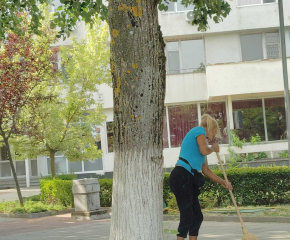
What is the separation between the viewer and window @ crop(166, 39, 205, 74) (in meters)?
26.5

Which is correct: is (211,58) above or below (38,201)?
above

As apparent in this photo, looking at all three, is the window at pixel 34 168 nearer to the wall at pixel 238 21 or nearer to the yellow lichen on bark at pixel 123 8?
the wall at pixel 238 21

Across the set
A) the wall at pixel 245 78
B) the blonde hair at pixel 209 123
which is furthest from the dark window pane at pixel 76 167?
the blonde hair at pixel 209 123

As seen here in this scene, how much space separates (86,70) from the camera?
18250 millimetres

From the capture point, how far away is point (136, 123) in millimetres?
5379

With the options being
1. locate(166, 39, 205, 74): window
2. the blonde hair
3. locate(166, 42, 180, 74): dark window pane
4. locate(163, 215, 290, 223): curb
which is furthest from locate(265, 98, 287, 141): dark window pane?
the blonde hair

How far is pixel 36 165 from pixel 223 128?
35.6ft

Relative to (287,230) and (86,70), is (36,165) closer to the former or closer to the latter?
(86,70)

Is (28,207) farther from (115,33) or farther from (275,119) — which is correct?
(275,119)

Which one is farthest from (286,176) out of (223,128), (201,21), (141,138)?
(223,128)

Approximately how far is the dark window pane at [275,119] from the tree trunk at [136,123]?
841 inches

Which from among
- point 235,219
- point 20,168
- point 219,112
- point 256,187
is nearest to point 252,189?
point 256,187

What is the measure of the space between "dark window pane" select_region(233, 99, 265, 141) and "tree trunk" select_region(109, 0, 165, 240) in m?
21.0

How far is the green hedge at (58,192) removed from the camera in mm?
15305
